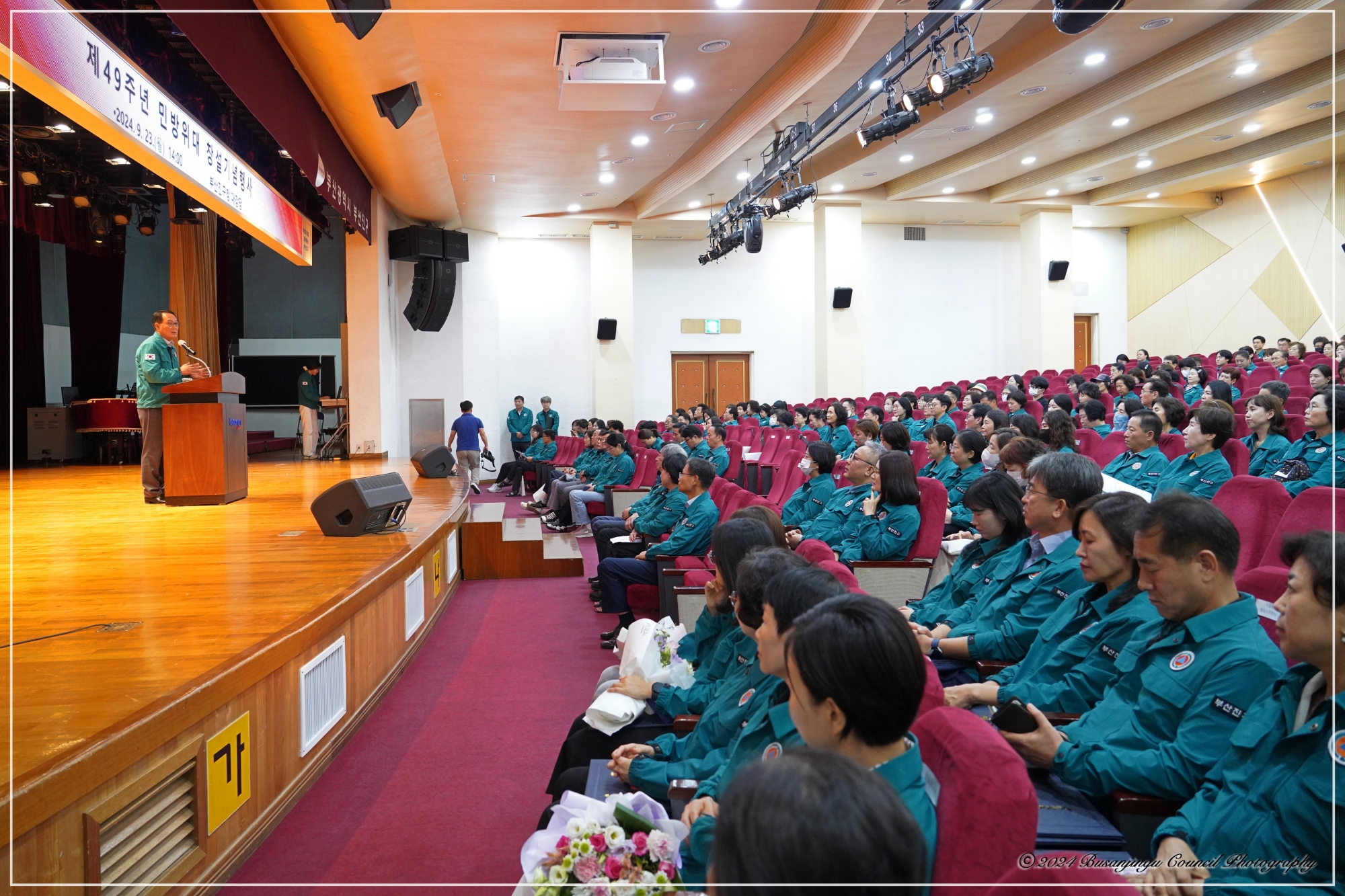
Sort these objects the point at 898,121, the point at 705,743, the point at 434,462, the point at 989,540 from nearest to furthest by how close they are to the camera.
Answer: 1. the point at 705,743
2. the point at 989,540
3. the point at 898,121
4. the point at 434,462

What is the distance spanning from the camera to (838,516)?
4.49 meters

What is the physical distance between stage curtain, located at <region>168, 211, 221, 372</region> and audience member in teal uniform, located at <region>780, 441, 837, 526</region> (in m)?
9.22

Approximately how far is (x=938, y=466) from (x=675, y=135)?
5292 mm

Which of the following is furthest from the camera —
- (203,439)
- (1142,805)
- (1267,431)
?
(203,439)

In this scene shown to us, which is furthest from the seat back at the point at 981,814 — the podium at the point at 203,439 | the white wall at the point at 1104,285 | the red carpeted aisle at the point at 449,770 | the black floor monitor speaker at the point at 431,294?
the white wall at the point at 1104,285

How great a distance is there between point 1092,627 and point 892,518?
1899mm

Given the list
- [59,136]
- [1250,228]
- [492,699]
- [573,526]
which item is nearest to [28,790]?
[492,699]

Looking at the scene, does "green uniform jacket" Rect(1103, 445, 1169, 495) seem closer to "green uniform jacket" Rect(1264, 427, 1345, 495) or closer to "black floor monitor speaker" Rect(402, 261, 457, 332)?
"green uniform jacket" Rect(1264, 427, 1345, 495)

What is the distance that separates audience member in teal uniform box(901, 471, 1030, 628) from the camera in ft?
8.82

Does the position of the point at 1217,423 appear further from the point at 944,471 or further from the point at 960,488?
the point at 944,471

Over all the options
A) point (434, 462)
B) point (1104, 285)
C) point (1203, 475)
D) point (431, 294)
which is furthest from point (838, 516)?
point (1104, 285)

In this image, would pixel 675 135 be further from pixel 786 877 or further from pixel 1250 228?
pixel 1250 228

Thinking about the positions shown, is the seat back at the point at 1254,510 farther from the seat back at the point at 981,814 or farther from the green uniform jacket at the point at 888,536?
the seat back at the point at 981,814

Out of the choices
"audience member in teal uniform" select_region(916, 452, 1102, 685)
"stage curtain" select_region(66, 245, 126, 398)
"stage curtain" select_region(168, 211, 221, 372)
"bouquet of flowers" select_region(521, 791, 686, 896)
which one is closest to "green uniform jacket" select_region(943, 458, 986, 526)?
"audience member in teal uniform" select_region(916, 452, 1102, 685)
